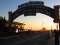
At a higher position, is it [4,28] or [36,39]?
[4,28]

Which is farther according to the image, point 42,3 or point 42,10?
point 42,10

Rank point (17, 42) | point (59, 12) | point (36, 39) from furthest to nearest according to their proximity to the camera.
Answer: point (36, 39), point (17, 42), point (59, 12)

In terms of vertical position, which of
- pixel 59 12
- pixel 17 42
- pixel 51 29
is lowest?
pixel 17 42

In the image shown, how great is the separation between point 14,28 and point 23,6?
475 millimetres

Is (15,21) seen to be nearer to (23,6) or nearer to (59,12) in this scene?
(23,6)

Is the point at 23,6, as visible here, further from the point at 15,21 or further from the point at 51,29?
the point at 51,29

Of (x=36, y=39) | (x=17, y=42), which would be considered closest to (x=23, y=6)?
(x=17, y=42)

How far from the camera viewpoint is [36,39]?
5523mm

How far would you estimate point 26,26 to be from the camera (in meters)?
3.60

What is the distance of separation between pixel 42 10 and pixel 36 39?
1.57 meters

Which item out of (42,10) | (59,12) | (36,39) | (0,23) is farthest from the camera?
(36,39)

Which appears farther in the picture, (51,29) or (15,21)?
(15,21)

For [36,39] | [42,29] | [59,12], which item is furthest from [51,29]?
[36,39]

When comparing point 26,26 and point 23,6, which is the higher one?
point 23,6
